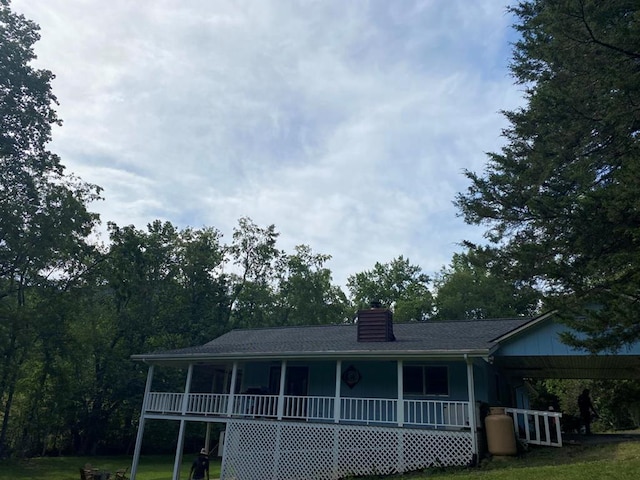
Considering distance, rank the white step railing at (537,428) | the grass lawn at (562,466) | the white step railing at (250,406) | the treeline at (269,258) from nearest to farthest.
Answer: the grass lawn at (562,466), the treeline at (269,258), the white step railing at (537,428), the white step railing at (250,406)

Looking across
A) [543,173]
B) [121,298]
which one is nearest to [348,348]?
[543,173]

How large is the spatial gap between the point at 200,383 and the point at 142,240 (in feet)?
32.8

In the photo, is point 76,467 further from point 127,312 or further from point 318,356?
point 318,356

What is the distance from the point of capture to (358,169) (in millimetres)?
16297

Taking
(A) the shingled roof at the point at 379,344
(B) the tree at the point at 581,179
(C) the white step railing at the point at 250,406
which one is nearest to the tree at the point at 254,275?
(A) the shingled roof at the point at 379,344

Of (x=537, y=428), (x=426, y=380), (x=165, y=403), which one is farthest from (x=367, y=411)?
(x=165, y=403)

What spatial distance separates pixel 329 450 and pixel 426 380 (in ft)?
12.3

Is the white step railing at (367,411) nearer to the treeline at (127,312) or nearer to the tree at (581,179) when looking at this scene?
the tree at (581,179)

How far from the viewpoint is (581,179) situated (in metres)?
11.0

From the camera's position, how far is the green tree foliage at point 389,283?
4738 cm

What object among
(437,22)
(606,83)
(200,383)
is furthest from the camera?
(200,383)

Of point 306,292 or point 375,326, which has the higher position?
point 306,292

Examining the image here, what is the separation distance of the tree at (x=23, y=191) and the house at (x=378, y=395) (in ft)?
29.0

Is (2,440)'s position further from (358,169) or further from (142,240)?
(358,169)
